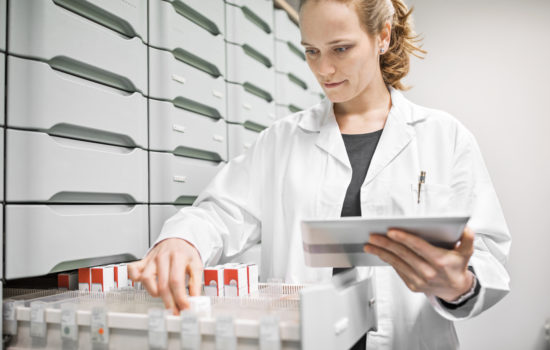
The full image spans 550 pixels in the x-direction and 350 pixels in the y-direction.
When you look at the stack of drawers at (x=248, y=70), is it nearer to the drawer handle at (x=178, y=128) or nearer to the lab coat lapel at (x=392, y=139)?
the drawer handle at (x=178, y=128)

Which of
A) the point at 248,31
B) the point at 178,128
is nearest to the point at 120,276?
the point at 178,128

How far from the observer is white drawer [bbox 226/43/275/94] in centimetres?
176

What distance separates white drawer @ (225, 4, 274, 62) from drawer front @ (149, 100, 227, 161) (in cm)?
36

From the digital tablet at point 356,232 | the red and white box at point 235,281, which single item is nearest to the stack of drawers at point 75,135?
the red and white box at point 235,281

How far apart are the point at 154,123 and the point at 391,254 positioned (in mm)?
865

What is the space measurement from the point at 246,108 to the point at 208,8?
1.34 ft

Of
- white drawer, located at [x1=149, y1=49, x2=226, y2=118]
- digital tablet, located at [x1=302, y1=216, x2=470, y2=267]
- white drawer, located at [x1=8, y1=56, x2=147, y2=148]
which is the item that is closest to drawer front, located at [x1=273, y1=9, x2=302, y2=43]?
white drawer, located at [x1=149, y1=49, x2=226, y2=118]

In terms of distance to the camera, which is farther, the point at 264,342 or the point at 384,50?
the point at 384,50

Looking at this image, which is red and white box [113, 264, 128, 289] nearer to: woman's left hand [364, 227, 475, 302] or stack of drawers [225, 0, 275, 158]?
woman's left hand [364, 227, 475, 302]

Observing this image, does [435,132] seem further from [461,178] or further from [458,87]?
[458,87]

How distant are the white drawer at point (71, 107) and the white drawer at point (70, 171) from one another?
26 millimetres

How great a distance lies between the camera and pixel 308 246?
0.71 m

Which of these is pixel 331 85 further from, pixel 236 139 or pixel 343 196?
pixel 236 139

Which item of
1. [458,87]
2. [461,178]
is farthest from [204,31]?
[458,87]
